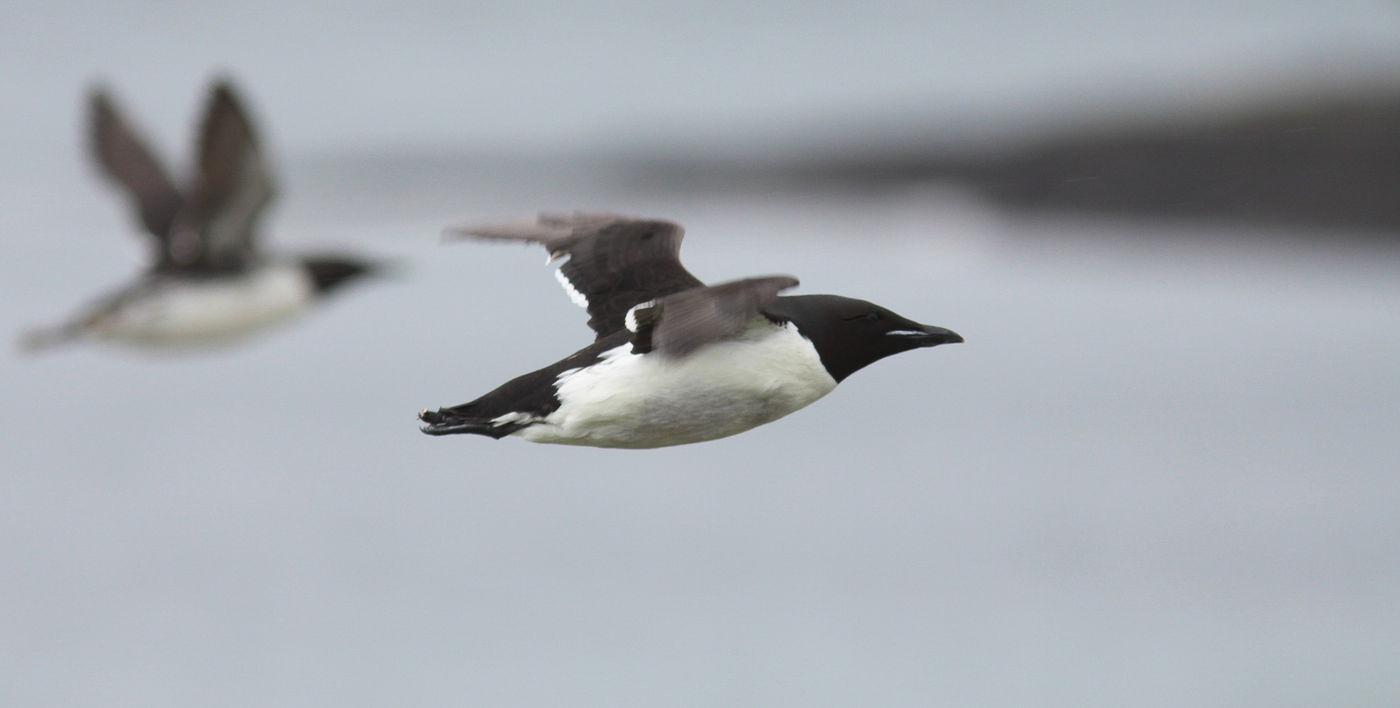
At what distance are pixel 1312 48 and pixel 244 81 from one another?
1655 centimetres

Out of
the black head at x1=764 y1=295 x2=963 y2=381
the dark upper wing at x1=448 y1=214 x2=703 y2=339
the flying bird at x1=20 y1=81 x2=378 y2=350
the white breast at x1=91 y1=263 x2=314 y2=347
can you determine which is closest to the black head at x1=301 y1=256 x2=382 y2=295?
the flying bird at x1=20 y1=81 x2=378 y2=350

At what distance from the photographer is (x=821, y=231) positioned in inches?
990

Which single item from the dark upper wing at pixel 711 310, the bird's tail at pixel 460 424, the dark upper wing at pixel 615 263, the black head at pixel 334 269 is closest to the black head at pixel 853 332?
the dark upper wing at pixel 615 263

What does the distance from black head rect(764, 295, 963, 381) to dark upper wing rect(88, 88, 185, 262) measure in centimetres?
627

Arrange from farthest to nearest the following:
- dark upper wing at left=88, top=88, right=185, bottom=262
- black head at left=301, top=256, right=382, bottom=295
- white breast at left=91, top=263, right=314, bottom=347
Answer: black head at left=301, top=256, right=382, bottom=295 < dark upper wing at left=88, top=88, right=185, bottom=262 < white breast at left=91, top=263, right=314, bottom=347

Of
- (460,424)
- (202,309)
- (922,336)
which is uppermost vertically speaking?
(202,309)

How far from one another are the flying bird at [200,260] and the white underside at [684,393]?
407 centimetres

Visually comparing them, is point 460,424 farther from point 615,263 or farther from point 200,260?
point 200,260

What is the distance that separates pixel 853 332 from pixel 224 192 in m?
5.26

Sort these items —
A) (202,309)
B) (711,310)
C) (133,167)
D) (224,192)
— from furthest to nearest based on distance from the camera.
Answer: (133,167), (202,309), (224,192), (711,310)

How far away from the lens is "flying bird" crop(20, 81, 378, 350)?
8992mm

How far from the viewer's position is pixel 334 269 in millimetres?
10609

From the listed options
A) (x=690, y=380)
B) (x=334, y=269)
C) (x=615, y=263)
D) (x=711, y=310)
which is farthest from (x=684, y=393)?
(x=334, y=269)

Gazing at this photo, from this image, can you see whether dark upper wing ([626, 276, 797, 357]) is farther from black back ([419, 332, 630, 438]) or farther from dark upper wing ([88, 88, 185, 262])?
dark upper wing ([88, 88, 185, 262])
